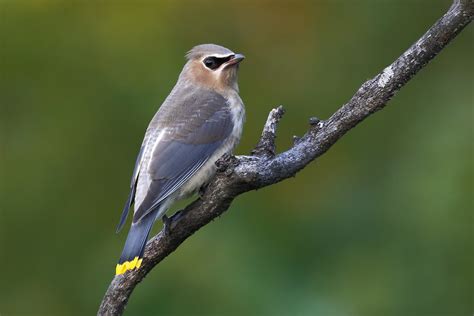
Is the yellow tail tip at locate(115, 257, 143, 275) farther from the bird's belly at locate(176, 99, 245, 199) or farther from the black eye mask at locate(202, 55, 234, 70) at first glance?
the black eye mask at locate(202, 55, 234, 70)

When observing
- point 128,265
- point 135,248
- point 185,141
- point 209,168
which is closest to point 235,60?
point 185,141

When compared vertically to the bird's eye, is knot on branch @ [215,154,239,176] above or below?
below

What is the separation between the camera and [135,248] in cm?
596

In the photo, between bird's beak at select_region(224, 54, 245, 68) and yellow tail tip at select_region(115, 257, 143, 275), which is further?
bird's beak at select_region(224, 54, 245, 68)

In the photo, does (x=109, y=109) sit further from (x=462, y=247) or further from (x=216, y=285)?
(x=462, y=247)

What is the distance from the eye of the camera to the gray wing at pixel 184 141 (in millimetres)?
6500

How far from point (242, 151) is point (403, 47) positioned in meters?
1.92

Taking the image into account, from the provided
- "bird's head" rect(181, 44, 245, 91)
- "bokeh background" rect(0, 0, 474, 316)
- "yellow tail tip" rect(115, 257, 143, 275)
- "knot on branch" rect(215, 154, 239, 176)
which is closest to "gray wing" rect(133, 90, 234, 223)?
"bird's head" rect(181, 44, 245, 91)

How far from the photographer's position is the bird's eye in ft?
24.6

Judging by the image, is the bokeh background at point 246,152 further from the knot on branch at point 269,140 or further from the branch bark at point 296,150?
the knot on branch at point 269,140

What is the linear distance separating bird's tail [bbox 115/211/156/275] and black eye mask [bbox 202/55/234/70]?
1639 mm

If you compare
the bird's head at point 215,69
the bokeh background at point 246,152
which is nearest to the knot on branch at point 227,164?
the bird's head at point 215,69

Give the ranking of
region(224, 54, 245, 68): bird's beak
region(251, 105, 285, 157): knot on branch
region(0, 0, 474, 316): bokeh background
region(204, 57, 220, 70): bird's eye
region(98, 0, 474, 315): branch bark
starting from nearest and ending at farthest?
region(98, 0, 474, 315): branch bark < region(251, 105, 285, 157): knot on branch < region(224, 54, 245, 68): bird's beak < region(204, 57, 220, 70): bird's eye < region(0, 0, 474, 316): bokeh background

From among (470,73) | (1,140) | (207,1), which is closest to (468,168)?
(470,73)
